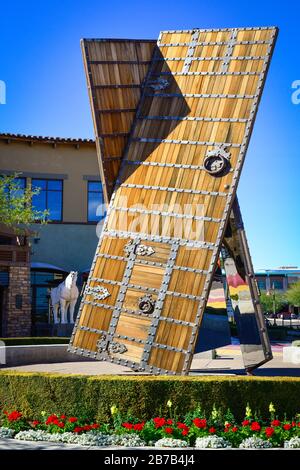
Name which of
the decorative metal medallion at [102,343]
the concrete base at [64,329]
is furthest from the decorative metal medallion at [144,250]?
the concrete base at [64,329]

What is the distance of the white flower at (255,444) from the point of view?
26.3 ft

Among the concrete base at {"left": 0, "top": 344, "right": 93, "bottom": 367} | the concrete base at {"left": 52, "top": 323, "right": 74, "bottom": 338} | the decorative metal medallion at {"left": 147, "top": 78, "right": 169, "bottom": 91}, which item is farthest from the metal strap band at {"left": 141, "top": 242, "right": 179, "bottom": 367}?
the concrete base at {"left": 52, "top": 323, "right": 74, "bottom": 338}

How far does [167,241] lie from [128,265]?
99 cm

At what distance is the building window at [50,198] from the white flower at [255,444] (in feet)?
92.4

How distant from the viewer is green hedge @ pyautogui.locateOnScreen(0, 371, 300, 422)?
930cm

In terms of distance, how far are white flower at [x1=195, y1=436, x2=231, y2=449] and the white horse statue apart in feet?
65.0

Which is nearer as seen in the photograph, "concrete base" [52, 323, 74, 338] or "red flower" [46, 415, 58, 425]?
"red flower" [46, 415, 58, 425]

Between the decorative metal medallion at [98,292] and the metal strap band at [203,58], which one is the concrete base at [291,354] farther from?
the metal strap band at [203,58]

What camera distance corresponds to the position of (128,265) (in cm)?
1200

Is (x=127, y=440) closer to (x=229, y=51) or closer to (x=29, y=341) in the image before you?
(x=229, y=51)

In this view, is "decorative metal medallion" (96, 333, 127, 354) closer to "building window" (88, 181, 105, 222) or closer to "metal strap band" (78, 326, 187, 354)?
"metal strap band" (78, 326, 187, 354)

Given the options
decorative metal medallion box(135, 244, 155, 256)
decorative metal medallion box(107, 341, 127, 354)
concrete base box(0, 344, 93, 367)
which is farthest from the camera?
concrete base box(0, 344, 93, 367)

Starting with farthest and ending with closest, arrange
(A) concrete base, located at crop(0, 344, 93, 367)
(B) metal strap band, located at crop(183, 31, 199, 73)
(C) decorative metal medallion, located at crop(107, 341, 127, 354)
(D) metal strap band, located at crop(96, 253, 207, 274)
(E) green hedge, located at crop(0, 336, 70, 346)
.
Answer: (E) green hedge, located at crop(0, 336, 70, 346), (A) concrete base, located at crop(0, 344, 93, 367), (B) metal strap band, located at crop(183, 31, 199, 73), (C) decorative metal medallion, located at crop(107, 341, 127, 354), (D) metal strap band, located at crop(96, 253, 207, 274)

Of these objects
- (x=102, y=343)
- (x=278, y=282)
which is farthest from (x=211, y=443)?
(x=278, y=282)
